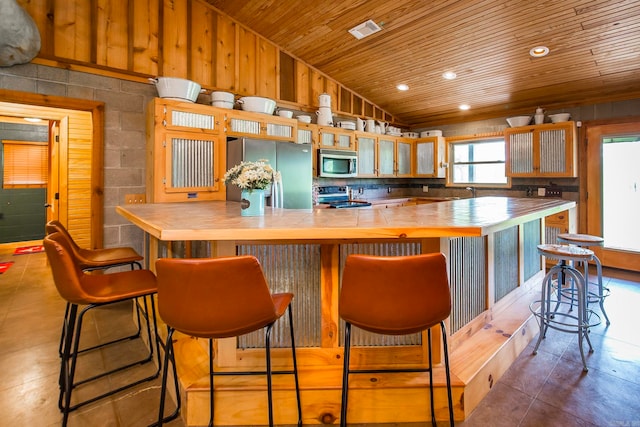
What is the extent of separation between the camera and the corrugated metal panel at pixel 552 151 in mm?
4590

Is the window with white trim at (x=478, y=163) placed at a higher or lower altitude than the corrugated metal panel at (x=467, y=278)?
higher

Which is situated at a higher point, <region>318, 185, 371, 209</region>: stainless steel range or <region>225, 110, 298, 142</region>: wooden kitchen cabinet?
<region>225, 110, 298, 142</region>: wooden kitchen cabinet

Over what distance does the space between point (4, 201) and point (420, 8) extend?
7.81 metres

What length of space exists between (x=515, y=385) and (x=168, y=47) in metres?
4.60

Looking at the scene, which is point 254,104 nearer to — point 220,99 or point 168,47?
point 220,99

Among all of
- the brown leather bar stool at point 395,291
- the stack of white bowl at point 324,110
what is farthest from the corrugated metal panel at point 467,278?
the stack of white bowl at point 324,110

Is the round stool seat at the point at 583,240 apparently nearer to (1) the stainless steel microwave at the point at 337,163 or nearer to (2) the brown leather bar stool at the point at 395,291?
(2) the brown leather bar stool at the point at 395,291

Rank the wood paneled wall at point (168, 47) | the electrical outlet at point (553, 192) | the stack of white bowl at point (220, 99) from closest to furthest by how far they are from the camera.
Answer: the wood paneled wall at point (168, 47), the stack of white bowl at point (220, 99), the electrical outlet at point (553, 192)

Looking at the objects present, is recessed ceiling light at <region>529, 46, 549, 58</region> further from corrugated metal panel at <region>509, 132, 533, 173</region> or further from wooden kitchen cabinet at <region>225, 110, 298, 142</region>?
wooden kitchen cabinet at <region>225, 110, 298, 142</region>

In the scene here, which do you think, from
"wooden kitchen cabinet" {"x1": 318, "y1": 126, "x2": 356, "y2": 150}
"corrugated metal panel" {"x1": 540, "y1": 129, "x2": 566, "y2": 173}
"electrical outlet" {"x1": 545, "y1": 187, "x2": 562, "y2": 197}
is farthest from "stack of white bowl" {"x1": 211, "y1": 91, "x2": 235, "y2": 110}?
"electrical outlet" {"x1": 545, "y1": 187, "x2": 562, "y2": 197}

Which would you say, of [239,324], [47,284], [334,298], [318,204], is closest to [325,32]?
[318,204]

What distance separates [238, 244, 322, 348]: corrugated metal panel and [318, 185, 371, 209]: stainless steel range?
307 centimetres

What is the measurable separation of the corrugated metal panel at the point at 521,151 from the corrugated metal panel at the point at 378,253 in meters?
4.12

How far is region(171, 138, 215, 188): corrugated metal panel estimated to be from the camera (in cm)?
343
